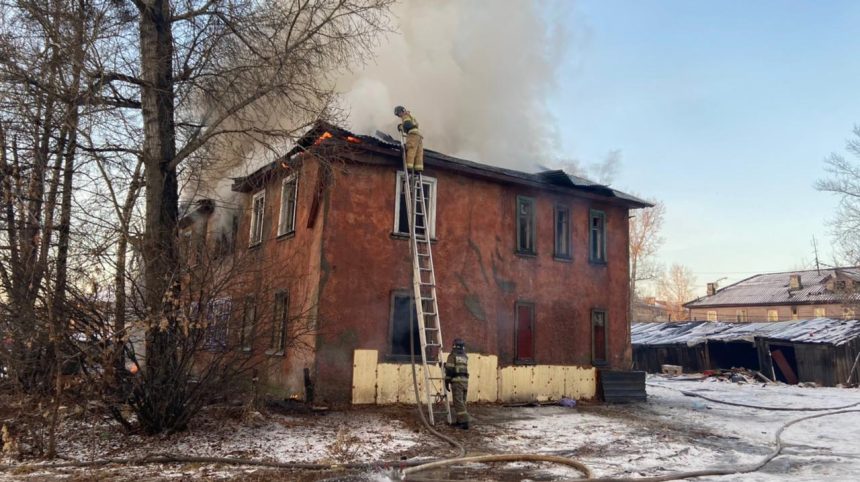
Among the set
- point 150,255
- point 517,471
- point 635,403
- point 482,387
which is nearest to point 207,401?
point 150,255

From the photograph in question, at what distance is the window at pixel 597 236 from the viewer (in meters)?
15.4

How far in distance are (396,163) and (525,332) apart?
16.0 ft

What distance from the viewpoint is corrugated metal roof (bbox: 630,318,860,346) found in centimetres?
2428

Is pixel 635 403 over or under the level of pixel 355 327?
under

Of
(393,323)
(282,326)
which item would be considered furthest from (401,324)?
(282,326)

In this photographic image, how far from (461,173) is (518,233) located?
2.08m

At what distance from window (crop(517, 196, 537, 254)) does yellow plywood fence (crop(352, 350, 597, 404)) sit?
2.75 meters

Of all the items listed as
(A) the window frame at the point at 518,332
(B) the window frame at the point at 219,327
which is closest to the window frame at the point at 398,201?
(A) the window frame at the point at 518,332

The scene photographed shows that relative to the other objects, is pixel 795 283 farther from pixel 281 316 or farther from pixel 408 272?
pixel 281 316

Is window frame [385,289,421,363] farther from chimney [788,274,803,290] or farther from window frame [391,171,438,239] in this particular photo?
chimney [788,274,803,290]

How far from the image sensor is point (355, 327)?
11.6 m

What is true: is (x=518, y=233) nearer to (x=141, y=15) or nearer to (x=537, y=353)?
(x=537, y=353)

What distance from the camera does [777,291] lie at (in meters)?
51.3

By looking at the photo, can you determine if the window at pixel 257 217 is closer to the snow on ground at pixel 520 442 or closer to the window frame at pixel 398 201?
the window frame at pixel 398 201
